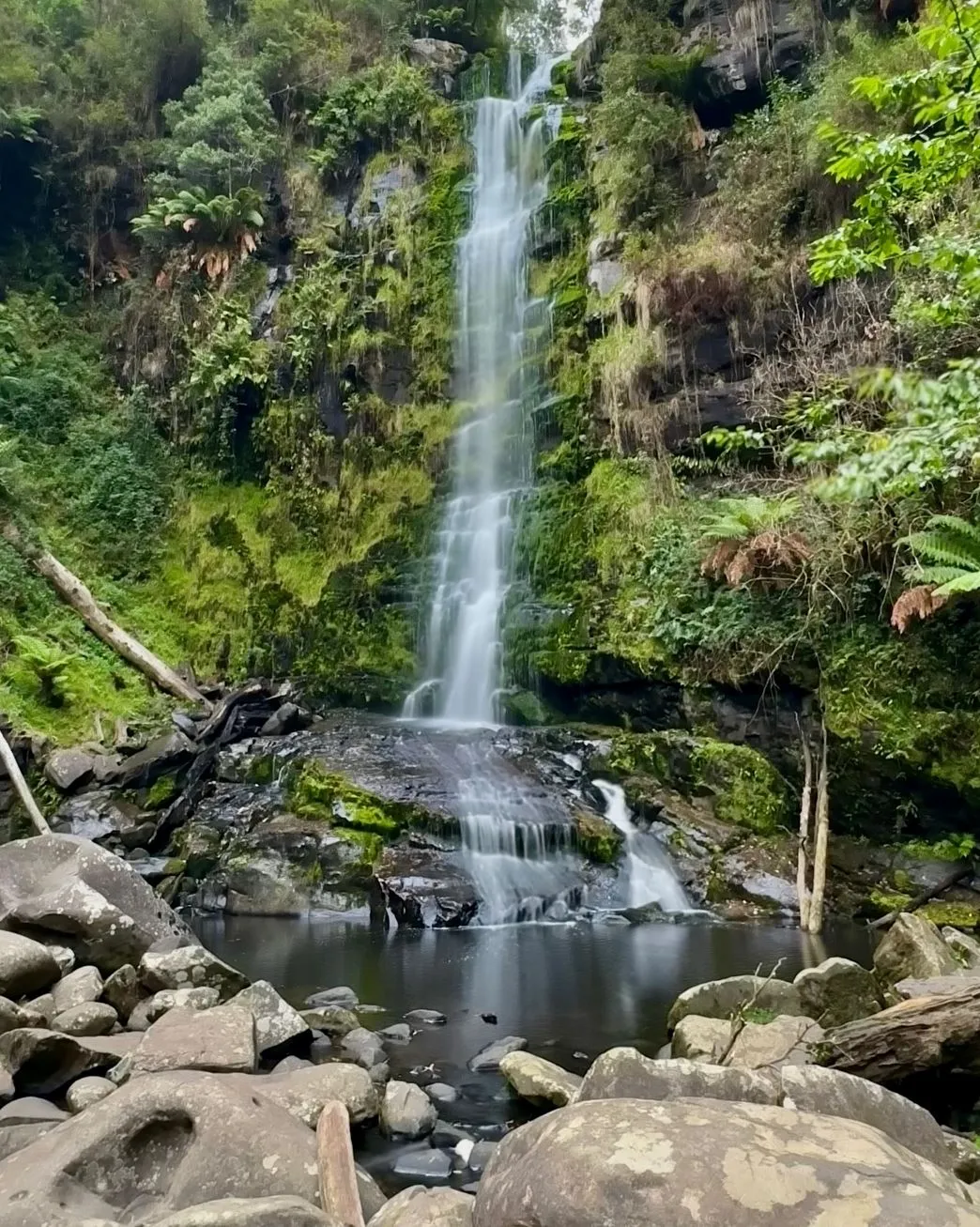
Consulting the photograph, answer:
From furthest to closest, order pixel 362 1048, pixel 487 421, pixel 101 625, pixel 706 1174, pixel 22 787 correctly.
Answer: pixel 487 421 → pixel 101 625 → pixel 22 787 → pixel 362 1048 → pixel 706 1174

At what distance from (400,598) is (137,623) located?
197 inches

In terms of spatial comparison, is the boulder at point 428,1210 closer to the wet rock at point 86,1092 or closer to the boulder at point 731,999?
the wet rock at point 86,1092

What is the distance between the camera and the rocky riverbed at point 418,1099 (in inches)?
105

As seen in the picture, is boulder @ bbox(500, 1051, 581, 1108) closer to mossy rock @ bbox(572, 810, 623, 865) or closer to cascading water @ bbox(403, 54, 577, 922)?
mossy rock @ bbox(572, 810, 623, 865)

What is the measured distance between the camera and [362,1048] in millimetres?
5340

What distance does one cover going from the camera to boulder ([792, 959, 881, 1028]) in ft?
17.3

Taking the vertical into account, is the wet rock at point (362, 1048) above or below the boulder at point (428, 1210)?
below

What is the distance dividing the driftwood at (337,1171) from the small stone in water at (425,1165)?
1.35 ft

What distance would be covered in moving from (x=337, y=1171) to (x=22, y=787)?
8.52 m

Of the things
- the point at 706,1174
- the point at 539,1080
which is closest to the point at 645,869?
the point at 539,1080

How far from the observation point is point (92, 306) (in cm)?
2055

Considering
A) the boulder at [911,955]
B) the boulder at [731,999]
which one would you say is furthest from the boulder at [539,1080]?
the boulder at [911,955]

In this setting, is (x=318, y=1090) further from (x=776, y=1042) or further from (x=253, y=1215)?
(x=776, y=1042)

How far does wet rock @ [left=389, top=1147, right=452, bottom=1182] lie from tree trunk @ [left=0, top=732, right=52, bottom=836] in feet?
24.1
